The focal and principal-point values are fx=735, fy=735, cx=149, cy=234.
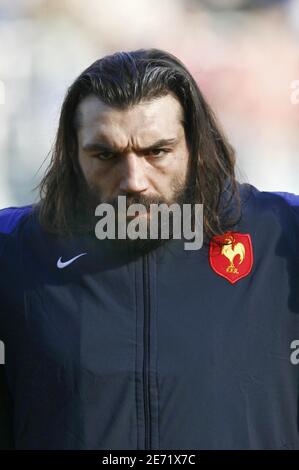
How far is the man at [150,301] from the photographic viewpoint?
1.28 m

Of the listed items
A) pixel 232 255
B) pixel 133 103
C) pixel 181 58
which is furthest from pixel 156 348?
pixel 181 58

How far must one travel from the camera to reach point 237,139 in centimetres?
284

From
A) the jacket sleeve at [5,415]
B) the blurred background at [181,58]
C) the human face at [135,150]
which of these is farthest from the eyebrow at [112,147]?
the blurred background at [181,58]

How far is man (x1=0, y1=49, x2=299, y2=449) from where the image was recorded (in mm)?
1282

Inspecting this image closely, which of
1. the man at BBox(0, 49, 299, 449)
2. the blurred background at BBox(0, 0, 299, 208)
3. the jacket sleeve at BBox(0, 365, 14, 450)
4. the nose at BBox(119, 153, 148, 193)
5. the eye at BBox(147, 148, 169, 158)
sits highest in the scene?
the blurred background at BBox(0, 0, 299, 208)

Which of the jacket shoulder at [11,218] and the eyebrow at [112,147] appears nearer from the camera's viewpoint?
the eyebrow at [112,147]

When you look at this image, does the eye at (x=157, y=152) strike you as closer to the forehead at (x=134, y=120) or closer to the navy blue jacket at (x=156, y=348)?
the forehead at (x=134, y=120)

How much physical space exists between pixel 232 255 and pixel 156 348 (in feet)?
0.74

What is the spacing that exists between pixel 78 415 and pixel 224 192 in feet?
1.66

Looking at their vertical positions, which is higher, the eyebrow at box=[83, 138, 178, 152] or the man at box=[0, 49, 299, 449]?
the eyebrow at box=[83, 138, 178, 152]

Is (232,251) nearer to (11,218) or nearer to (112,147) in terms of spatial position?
(112,147)

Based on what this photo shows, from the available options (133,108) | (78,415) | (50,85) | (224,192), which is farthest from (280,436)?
(50,85)

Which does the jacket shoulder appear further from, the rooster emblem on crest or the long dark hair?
the rooster emblem on crest

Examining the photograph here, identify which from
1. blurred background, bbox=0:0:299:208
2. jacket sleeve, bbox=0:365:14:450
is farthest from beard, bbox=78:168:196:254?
blurred background, bbox=0:0:299:208
